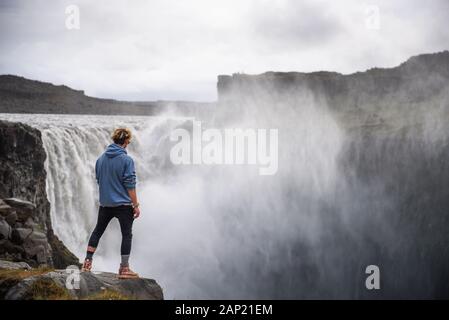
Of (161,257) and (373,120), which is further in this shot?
(373,120)

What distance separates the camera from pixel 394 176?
153ft

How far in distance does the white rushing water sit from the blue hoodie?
879 inches

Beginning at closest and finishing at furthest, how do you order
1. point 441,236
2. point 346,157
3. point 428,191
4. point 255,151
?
point 441,236 → point 428,191 → point 346,157 → point 255,151

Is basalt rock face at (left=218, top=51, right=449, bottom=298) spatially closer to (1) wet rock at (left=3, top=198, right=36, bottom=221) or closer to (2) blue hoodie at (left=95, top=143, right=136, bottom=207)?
(1) wet rock at (left=3, top=198, right=36, bottom=221)

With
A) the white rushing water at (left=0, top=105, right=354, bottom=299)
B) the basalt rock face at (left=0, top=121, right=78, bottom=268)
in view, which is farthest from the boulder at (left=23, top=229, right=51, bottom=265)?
the white rushing water at (left=0, top=105, right=354, bottom=299)

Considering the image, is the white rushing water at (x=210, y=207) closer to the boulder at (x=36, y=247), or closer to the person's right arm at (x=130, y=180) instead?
the boulder at (x=36, y=247)

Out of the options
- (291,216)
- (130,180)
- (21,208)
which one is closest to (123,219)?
(130,180)

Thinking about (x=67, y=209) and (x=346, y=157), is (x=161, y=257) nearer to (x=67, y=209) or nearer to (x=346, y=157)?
(x=67, y=209)

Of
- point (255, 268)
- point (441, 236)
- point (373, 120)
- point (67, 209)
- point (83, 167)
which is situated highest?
point (373, 120)

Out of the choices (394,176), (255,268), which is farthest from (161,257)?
(394,176)

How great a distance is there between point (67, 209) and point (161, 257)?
47.6 ft

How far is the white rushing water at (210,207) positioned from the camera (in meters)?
31.8

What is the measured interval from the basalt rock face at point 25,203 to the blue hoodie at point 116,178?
5.87 meters

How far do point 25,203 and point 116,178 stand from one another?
7533 mm
